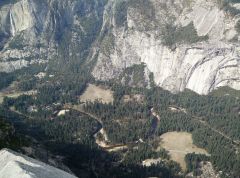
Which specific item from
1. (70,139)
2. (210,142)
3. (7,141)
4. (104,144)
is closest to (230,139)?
(210,142)

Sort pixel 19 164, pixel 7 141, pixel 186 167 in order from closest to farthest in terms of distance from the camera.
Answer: pixel 19 164, pixel 7 141, pixel 186 167

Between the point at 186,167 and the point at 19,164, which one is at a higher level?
the point at 19,164

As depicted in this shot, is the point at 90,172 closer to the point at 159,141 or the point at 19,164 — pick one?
the point at 159,141

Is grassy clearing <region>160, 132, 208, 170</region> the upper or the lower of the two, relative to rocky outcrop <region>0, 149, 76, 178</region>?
lower

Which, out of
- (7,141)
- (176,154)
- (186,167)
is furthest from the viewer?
(176,154)

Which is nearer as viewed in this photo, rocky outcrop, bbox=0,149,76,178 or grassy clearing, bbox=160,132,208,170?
rocky outcrop, bbox=0,149,76,178

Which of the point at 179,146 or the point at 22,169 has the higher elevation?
the point at 22,169

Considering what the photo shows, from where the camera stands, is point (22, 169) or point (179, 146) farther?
point (179, 146)

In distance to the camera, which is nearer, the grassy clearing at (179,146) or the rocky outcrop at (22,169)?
the rocky outcrop at (22,169)
